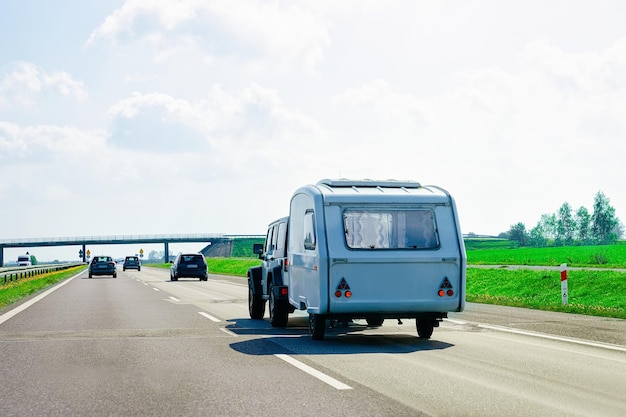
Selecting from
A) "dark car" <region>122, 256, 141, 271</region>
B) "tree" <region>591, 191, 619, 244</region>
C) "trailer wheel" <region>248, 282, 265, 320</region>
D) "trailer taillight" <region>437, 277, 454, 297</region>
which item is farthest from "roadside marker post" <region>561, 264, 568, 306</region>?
"tree" <region>591, 191, 619, 244</region>

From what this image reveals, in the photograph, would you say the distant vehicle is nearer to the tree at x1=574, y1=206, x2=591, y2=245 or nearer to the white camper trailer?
the white camper trailer

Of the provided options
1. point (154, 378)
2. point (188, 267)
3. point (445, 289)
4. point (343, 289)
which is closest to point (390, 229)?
point (445, 289)

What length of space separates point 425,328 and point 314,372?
4.05 metres

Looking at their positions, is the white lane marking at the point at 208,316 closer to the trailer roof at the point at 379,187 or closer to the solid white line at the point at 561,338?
the trailer roof at the point at 379,187

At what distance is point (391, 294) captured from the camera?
36.1 ft

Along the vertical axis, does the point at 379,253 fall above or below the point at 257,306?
above

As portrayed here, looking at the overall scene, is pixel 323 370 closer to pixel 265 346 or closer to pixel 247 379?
pixel 247 379

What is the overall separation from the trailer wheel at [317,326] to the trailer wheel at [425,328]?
1.64 meters

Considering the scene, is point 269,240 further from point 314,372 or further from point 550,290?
point 550,290

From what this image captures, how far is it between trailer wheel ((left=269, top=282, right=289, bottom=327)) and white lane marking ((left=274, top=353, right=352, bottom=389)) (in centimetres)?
367

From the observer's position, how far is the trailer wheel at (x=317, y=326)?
11297mm

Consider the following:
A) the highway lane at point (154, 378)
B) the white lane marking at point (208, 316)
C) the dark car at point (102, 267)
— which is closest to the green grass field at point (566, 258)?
the dark car at point (102, 267)

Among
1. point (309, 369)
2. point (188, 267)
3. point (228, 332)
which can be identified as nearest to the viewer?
point (309, 369)

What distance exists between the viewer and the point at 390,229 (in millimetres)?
11578
